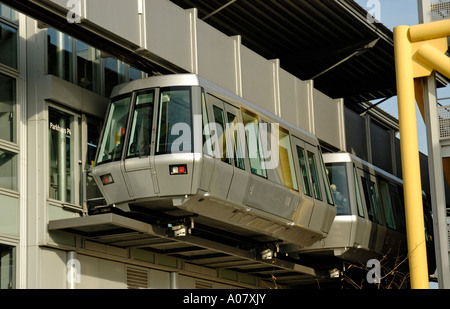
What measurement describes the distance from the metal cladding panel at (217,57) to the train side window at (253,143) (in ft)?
2.91

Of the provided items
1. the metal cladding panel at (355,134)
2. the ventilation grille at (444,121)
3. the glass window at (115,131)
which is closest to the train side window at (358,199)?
the metal cladding panel at (355,134)

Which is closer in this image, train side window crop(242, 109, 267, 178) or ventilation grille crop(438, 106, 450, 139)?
train side window crop(242, 109, 267, 178)

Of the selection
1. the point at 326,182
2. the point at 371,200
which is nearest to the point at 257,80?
the point at 326,182

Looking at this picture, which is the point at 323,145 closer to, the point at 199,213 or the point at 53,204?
the point at 199,213

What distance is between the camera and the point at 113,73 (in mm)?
23500

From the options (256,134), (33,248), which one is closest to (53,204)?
(33,248)

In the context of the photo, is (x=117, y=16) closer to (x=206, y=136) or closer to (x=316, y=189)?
(x=206, y=136)

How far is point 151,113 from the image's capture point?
20828mm

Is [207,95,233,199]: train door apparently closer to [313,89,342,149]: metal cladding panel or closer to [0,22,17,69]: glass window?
[0,22,17,69]: glass window

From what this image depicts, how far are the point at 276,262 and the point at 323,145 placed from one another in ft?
14.4

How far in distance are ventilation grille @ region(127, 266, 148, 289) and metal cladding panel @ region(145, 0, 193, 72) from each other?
492 cm

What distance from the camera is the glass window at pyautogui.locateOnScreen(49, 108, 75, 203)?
20.9 meters

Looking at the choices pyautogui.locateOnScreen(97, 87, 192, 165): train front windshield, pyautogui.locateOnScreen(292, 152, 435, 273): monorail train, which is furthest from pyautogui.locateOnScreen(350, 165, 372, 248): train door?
pyautogui.locateOnScreen(97, 87, 192, 165): train front windshield
